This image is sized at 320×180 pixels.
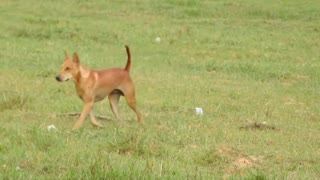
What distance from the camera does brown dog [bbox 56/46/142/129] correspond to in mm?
8234

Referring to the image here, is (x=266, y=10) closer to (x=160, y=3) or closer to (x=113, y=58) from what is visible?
(x=160, y=3)

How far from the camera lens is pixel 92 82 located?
831 cm

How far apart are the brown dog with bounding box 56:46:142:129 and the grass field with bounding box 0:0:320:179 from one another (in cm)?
25

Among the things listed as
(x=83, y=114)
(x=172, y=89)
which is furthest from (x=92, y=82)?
(x=172, y=89)

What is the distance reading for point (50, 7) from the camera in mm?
21156

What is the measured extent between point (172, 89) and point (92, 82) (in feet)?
11.1

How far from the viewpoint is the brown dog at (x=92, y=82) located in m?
8.23

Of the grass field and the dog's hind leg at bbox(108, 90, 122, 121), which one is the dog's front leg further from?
the dog's hind leg at bbox(108, 90, 122, 121)

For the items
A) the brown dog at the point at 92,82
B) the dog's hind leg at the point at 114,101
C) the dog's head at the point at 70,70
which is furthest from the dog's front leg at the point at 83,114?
the dog's hind leg at the point at 114,101

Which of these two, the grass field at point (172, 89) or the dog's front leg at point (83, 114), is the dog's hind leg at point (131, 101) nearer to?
the grass field at point (172, 89)

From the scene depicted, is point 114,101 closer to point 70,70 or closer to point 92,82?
point 92,82

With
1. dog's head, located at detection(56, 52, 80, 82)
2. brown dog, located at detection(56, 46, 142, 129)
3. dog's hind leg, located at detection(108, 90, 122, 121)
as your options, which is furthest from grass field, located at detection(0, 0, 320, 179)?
dog's head, located at detection(56, 52, 80, 82)

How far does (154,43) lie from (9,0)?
290 inches

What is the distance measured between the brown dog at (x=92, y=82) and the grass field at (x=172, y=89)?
9.7 inches
